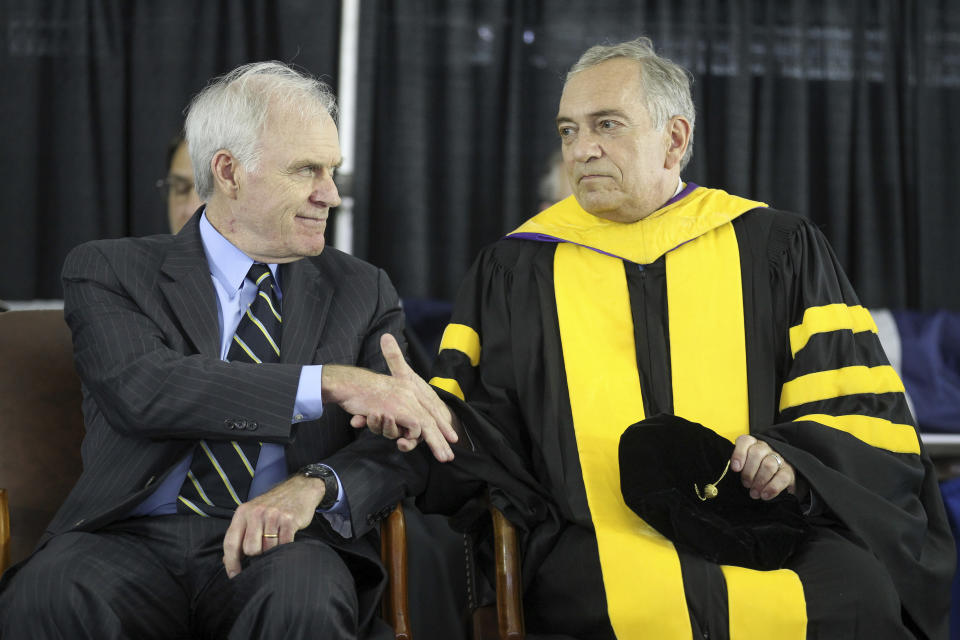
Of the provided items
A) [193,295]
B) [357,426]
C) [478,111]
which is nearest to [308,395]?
[357,426]

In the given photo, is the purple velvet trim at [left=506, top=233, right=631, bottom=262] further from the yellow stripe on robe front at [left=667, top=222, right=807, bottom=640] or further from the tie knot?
the tie knot

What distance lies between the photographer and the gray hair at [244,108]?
2.56 m

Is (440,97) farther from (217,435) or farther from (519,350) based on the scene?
(217,435)

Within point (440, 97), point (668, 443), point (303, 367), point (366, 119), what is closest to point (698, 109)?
point (440, 97)

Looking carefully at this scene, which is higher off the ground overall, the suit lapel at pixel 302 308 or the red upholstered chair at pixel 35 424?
the suit lapel at pixel 302 308

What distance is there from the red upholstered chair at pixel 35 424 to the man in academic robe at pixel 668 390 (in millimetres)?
976

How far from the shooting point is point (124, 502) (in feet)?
7.41

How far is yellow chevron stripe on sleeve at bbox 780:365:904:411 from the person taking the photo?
261 centimetres

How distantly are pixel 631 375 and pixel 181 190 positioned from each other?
82.1 inches

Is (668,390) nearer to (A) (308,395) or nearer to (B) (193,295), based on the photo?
(A) (308,395)

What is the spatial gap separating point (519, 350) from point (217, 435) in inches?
33.8

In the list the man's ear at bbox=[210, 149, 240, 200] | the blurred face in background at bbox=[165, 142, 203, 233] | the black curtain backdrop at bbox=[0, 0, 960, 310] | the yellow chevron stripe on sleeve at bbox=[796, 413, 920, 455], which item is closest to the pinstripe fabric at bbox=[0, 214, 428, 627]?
the man's ear at bbox=[210, 149, 240, 200]

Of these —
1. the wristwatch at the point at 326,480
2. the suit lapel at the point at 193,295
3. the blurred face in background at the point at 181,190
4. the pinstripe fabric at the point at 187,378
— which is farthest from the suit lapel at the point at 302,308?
the blurred face in background at the point at 181,190

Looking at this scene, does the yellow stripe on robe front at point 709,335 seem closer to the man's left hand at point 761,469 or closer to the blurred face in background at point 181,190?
the man's left hand at point 761,469
